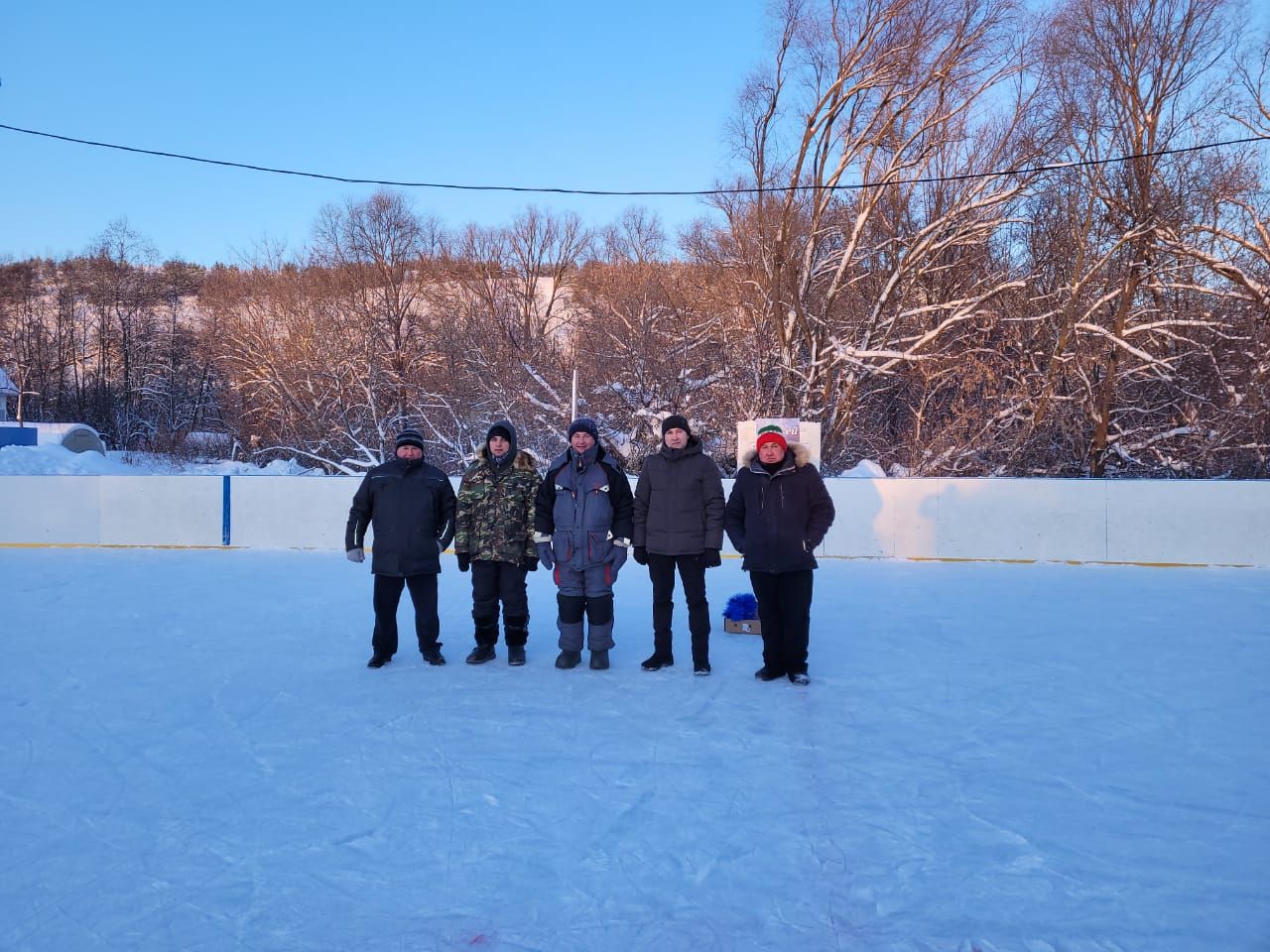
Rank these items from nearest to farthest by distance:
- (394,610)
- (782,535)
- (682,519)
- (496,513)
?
(782,535) < (682,519) < (496,513) < (394,610)

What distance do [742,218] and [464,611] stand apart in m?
11.9

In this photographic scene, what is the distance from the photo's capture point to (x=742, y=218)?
1673cm

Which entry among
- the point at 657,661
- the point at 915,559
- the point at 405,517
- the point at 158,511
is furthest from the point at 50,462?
the point at 657,661

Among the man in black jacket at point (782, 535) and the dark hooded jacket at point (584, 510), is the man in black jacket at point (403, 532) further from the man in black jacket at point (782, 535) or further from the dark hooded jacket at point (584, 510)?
the man in black jacket at point (782, 535)

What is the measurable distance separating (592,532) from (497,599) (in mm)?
764

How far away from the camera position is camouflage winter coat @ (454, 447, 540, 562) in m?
4.98

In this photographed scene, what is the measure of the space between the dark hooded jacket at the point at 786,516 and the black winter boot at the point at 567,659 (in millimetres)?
1086

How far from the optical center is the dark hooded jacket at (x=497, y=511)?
4.98 metres

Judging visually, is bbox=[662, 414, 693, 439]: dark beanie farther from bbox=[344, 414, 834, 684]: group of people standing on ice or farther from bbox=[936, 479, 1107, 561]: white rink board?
bbox=[936, 479, 1107, 561]: white rink board

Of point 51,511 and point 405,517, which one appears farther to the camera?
point 51,511

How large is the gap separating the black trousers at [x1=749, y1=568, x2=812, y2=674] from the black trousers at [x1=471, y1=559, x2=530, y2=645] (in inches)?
51.1

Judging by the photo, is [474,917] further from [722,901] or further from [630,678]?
[630,678]

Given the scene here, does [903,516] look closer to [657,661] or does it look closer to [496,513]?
[657,661]

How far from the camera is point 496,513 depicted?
16.3 feet
